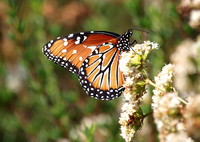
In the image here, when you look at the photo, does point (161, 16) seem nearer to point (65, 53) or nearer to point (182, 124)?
point (65, 53)

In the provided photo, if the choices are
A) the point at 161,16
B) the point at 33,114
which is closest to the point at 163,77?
the point at 161,16

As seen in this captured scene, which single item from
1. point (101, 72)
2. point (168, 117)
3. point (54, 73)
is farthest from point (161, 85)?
point (54, 73)

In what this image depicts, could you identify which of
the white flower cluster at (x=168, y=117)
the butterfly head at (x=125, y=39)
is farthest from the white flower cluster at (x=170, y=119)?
the butterfly head at (x=125, y=39)

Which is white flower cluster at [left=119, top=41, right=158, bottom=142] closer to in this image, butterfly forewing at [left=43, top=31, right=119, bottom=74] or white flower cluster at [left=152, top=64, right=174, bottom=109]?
white flower cluster at [left=152, top=64, right=174, bottom=109]

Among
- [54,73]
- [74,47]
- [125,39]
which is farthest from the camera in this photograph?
[54,73]

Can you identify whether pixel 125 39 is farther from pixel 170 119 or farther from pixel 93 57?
pixel 170 119

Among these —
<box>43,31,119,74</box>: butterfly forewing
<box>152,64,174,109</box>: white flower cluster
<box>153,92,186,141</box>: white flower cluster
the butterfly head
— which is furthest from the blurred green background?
<box>153,92,186,141</box>: white flower cluster
